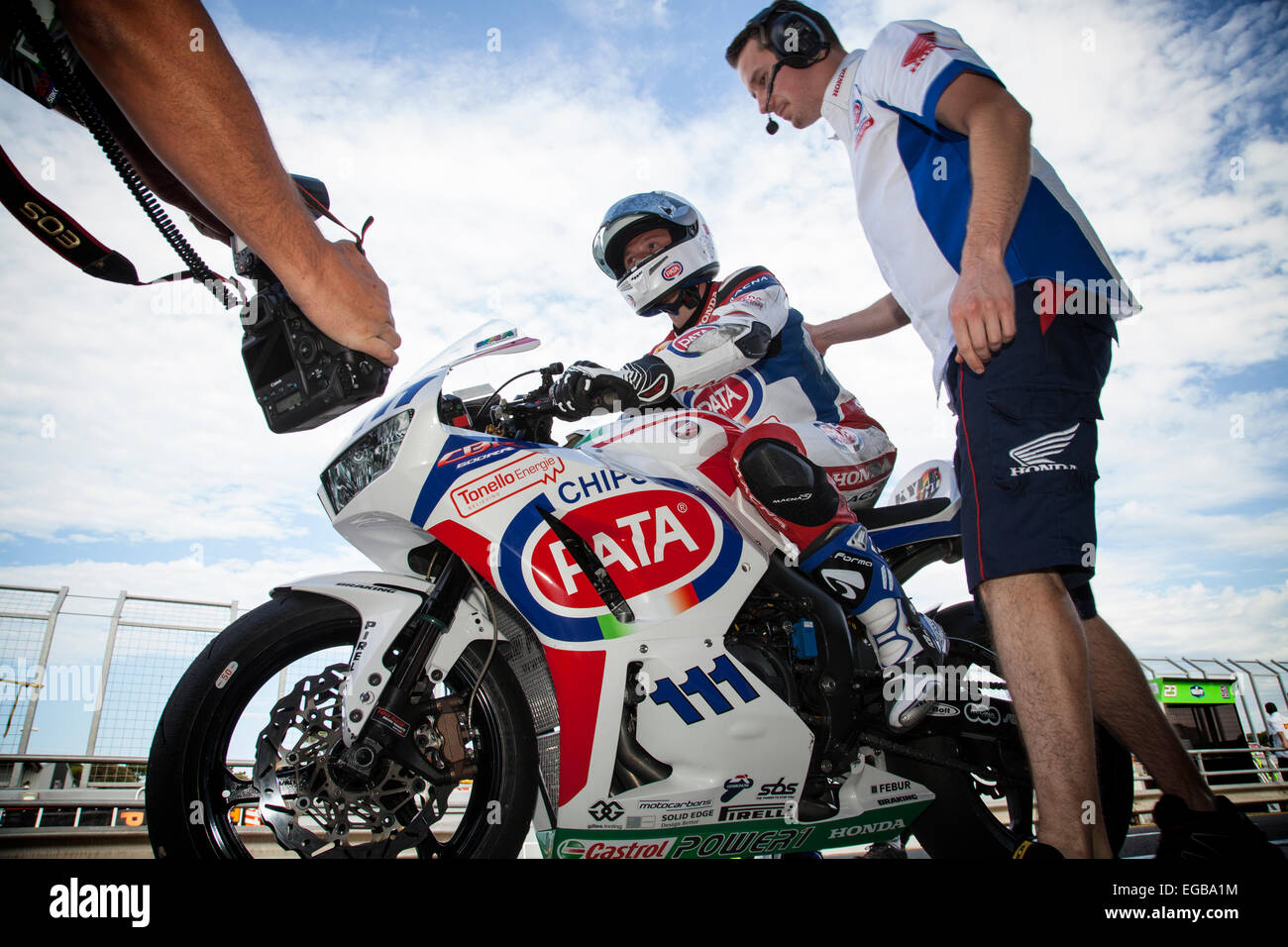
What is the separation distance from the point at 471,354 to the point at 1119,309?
71.6 inches

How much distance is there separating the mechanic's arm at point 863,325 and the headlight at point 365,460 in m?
2.19

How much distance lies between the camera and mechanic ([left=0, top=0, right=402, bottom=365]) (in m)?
0.86

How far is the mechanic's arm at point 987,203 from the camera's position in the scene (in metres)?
1.77

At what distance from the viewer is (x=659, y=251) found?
10.6ft

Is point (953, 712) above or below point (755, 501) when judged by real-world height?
below

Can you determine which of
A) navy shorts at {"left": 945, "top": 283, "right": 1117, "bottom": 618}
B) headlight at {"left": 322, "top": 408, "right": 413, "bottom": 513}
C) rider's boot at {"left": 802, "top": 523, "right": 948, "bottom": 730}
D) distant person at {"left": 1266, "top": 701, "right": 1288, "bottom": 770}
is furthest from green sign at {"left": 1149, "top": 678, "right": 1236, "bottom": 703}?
headlight at {"left": 322, "top": 408, "right": 413, "bottom": 513}

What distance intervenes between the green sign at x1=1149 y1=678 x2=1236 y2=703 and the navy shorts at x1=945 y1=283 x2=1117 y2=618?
11598 mm

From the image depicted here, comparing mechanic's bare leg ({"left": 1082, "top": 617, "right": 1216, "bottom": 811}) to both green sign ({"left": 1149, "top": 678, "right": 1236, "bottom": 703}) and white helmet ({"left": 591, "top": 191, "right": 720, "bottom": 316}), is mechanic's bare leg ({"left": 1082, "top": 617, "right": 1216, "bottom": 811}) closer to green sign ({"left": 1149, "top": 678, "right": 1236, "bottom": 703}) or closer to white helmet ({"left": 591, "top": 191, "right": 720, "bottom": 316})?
white helmet ({"left": 591, "top": 191, "right": 720, "bottom": 316})

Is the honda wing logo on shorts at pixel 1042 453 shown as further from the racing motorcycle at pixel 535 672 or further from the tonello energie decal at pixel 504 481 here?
the tonello energie decal at pixel 504 481

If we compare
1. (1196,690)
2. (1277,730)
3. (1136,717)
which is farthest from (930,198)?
(1277,730)

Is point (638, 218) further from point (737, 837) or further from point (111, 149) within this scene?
point (737, 837)
